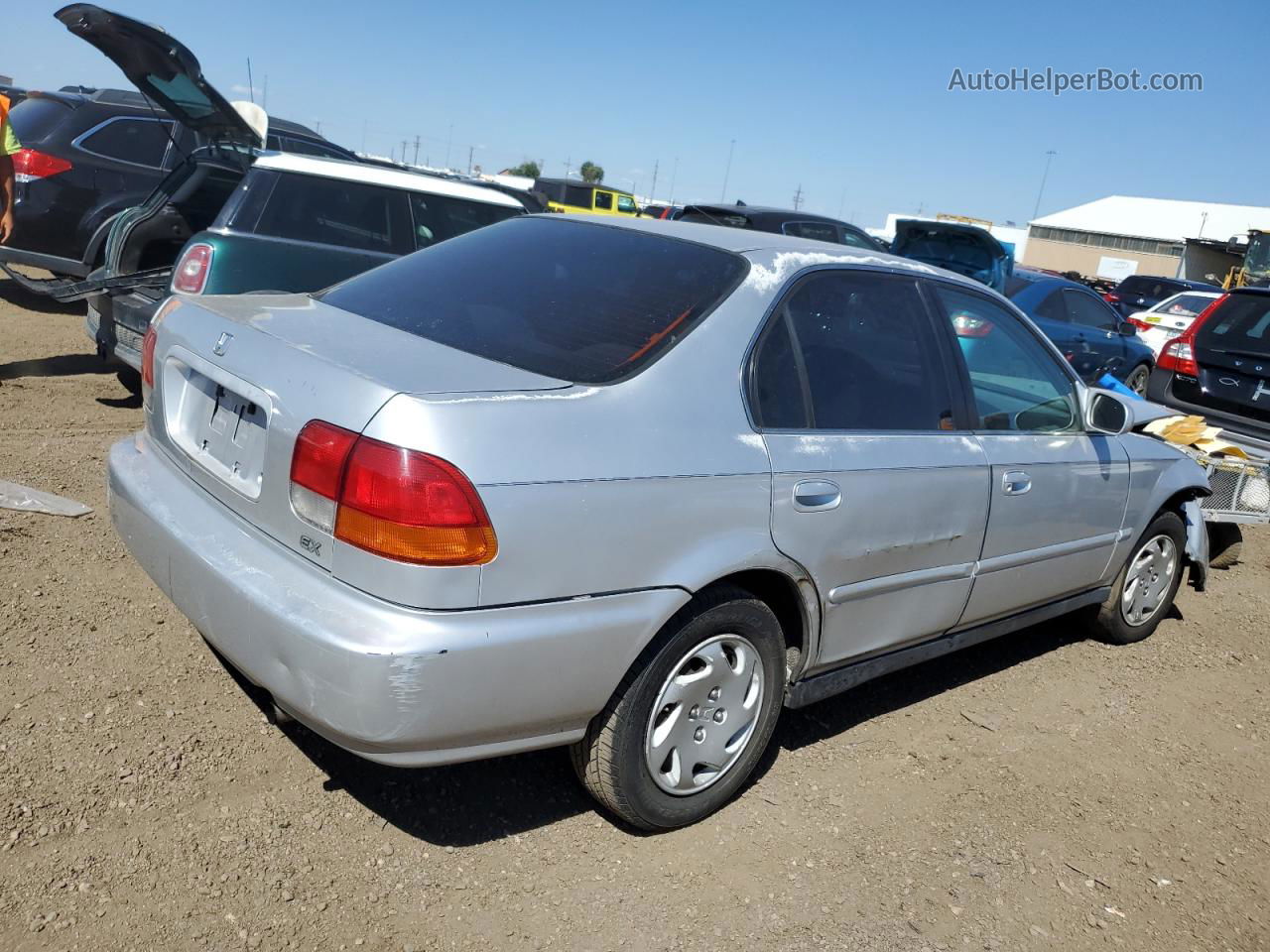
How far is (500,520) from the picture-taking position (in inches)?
90.0

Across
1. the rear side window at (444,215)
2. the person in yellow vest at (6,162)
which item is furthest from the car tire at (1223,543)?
the person in yellow vest at (6,162)

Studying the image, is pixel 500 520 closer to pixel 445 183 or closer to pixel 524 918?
pixel 524 918

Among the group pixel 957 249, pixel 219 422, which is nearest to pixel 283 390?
pixel 219 422

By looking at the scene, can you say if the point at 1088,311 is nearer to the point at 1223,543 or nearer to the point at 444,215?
the point at 1223,543

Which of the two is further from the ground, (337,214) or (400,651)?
(337,214)

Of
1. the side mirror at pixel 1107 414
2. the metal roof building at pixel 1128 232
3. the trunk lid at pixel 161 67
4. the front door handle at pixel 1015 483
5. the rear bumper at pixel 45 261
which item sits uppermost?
the metal roof building at pixel 1128 232

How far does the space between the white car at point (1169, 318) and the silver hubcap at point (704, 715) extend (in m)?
14.1

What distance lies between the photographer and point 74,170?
9.48 metres

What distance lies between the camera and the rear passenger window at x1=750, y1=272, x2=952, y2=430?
2.97m

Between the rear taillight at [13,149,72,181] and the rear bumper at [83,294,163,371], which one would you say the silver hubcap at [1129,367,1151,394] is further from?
the rear taillight at [13,149,72,181]

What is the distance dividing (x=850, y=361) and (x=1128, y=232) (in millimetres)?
64732

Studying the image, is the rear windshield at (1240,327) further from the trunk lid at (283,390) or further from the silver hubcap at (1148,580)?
the trunk lid at (283,390)

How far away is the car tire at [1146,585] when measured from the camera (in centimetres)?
477

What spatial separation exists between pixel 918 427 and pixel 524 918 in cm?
192
